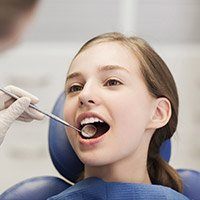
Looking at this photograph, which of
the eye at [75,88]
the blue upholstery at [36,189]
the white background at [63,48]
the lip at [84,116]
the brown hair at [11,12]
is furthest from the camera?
the white background at [63,48]

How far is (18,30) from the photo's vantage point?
3.11 ft

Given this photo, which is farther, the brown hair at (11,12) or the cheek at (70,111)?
the cheek at (70,111)

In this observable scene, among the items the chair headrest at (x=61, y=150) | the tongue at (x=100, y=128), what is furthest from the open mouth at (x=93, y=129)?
the chair headrest at (x=61, y=150)

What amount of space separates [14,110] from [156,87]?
40 centimetres

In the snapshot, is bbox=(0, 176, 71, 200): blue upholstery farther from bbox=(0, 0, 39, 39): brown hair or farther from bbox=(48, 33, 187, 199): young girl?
bbox=(0, 0, 39, 39): brown hair

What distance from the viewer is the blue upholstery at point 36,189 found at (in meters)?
1.34

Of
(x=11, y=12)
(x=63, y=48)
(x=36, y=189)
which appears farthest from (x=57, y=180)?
(x=63, y=48)

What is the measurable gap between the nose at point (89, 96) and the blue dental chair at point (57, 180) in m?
0.26

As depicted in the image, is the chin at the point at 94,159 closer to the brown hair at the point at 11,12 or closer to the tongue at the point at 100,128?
the tongue at the point at 100,128

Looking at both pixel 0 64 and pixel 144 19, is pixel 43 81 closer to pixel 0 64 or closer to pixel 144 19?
pixel 0 64

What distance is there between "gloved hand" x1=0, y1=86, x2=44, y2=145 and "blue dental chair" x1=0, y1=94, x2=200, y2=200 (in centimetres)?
12

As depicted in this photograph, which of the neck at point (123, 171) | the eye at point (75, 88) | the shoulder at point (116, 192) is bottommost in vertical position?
the shoulder at point (116, 192)

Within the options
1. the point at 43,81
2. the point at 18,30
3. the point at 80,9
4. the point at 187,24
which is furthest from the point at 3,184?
A: the point at 18,30

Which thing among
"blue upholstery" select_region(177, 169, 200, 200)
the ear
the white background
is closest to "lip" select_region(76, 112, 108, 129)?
the ear
